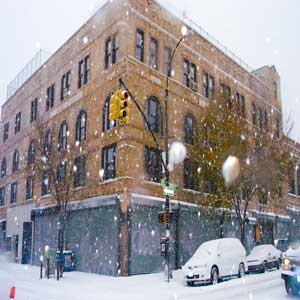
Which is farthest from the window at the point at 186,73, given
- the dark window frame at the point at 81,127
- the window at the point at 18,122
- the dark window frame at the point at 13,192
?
the dark window frame at the point at 13,192

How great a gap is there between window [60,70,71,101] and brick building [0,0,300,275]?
8 centimetres

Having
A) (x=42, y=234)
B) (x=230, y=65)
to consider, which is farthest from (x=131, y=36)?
(x=42, y=234)

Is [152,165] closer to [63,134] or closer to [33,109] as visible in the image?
[63,134]

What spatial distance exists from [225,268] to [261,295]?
454 centimetres

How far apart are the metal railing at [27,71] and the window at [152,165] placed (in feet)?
58.5

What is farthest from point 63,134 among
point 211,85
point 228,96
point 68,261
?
point 228,96

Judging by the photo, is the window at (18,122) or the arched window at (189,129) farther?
the window at (18,122)

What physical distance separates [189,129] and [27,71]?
2103cm

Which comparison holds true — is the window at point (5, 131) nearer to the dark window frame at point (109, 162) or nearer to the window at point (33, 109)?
the window at point (33, 109)

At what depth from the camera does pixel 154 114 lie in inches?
966

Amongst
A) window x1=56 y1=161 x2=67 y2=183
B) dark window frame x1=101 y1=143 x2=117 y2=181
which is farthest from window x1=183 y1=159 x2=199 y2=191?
window x1=56 y1=161 x2=67 y2=183

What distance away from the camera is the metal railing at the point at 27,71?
37841 millimetres

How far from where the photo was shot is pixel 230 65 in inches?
1299

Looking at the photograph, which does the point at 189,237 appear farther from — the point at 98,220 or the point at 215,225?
the point at 98,220
